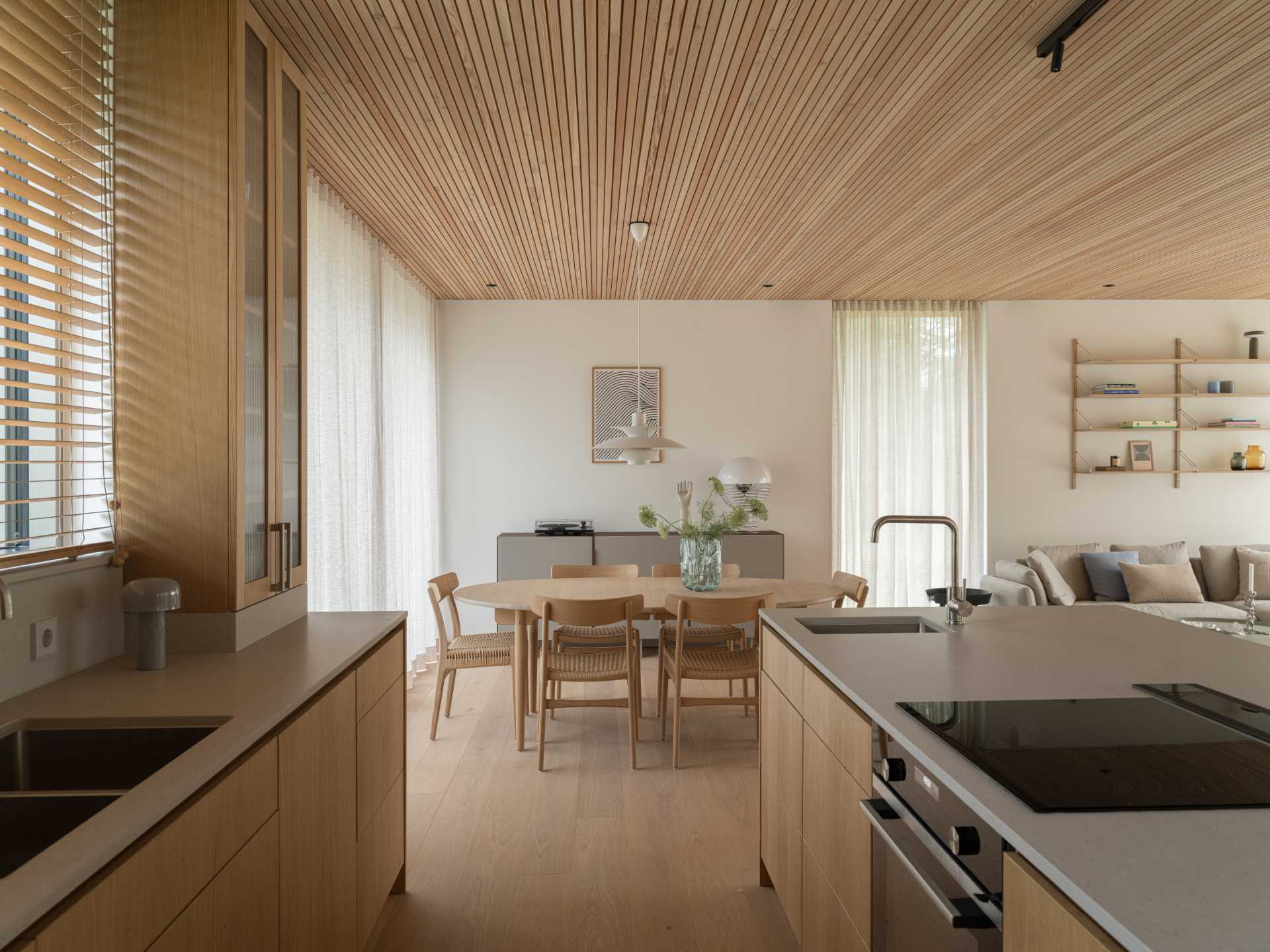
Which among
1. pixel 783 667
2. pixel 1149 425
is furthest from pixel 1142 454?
pixel 783 667

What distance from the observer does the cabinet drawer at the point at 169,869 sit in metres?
0.92

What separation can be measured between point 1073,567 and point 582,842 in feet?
15.4

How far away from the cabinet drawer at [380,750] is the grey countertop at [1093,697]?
1.20 m

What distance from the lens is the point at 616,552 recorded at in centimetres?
598

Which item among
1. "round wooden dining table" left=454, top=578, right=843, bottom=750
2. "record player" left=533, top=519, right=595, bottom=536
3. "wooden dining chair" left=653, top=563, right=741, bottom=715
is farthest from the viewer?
"record player" left=533, top=519, right=595, bottom=536

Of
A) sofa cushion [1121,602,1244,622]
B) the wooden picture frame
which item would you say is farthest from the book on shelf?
the wooden picture frame

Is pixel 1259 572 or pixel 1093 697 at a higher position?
pixel 1093 697

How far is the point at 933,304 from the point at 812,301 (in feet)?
3.34

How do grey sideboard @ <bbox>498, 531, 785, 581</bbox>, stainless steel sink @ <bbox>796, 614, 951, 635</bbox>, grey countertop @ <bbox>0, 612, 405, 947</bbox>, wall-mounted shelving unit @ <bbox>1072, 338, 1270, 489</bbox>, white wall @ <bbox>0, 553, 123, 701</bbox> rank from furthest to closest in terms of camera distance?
wall-mounted shelving unit @ <bbox>1072, 338, 1270, 489</bbox> → grey sideboard @ <bbox>498, 531, 785, 581</bbox> → stainless steel sink @ <bbox>796, 614, 951, 635</bbox> → white wall @ <bbox>0, 553, 123, 701</bbox> → grey countertop @ <bbox>0, 612, 405, 947</bbox>

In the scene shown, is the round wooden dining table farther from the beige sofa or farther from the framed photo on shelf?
the framed photo on shelf

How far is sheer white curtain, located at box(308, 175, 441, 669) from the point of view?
145 inches

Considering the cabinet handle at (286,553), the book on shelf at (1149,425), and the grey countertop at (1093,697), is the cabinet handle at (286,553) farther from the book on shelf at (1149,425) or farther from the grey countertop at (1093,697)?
the book on shelf at (1149,425)

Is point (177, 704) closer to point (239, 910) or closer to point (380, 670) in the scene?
point (239, 910)

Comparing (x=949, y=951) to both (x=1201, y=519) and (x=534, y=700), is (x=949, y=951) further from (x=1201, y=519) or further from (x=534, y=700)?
(x=1201, y=519)
